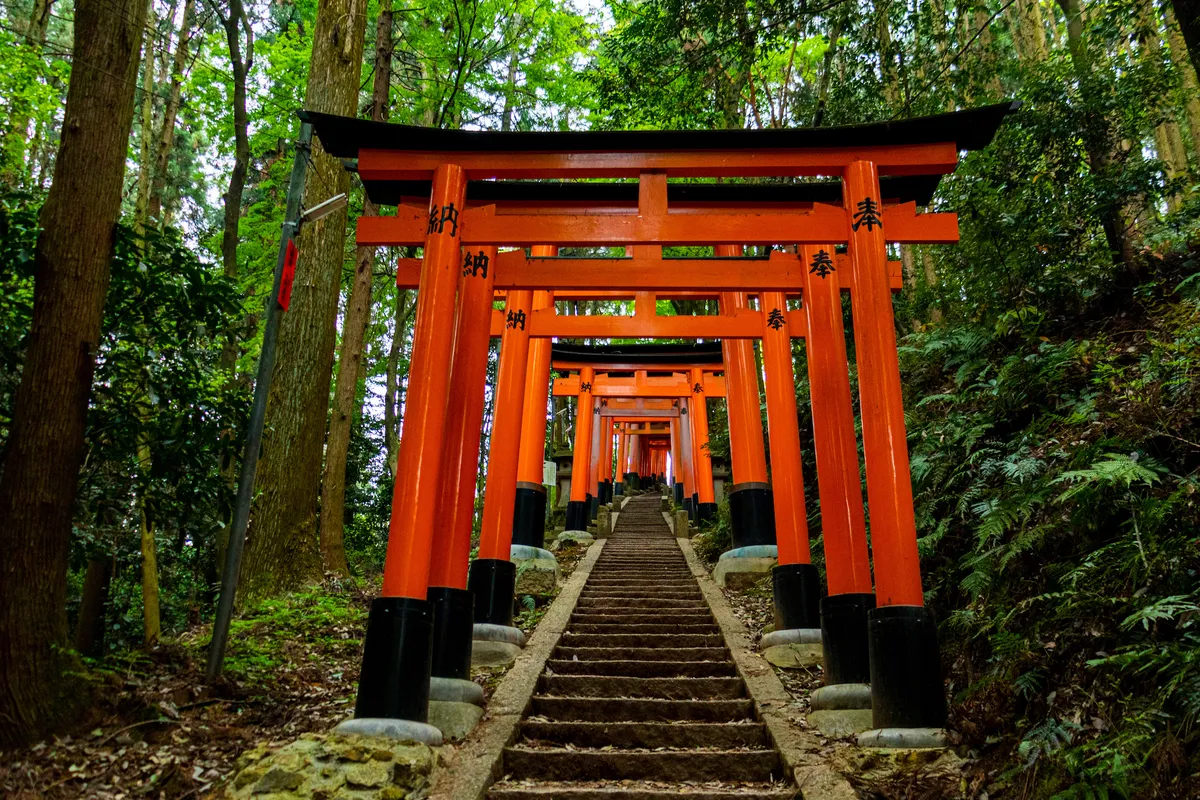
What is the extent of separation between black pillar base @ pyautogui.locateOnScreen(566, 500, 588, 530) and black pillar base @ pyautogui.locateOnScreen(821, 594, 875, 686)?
10676mm

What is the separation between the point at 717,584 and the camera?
1016 cm

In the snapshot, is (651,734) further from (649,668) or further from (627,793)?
(649,668)

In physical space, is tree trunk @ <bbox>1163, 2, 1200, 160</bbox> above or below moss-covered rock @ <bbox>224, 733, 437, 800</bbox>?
above

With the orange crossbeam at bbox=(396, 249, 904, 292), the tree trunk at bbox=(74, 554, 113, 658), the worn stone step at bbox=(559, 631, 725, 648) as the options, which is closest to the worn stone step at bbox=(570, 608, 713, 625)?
the worn stone step at bbox=(559, 631, 725, 648)

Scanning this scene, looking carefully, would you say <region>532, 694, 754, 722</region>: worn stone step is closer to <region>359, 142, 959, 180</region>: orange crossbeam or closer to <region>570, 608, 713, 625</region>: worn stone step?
<region>570, 608, 713, 625</region>: worn stone step

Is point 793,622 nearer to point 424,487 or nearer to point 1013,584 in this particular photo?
point 1013,584


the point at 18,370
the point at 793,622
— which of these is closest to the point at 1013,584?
the point at 793,622

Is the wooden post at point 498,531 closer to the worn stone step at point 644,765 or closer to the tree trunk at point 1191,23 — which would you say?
the worn stone step at point 644,765

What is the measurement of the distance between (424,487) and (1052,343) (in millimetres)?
5892

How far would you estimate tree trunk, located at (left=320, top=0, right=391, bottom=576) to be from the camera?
9.29 m

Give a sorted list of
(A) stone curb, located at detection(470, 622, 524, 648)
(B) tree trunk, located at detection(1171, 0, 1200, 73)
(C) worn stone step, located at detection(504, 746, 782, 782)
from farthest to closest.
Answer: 1. (A) stone curb, located at detection(470, 622, 524, 648)
2. (B) tree trunk, located at detection(1171, 0, 1200, 73)
3. (C) worn stone step, located at detection(504, 746, 782, 782)

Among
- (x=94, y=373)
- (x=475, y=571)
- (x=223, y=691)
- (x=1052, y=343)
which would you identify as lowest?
(x=223, y=691)

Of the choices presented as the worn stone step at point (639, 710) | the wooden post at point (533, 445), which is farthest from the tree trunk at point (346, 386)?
the worn stone step at point (639, 710)

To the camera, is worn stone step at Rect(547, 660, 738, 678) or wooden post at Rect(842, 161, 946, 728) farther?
worn stone step at Rect(547, 660, 738, 678)
